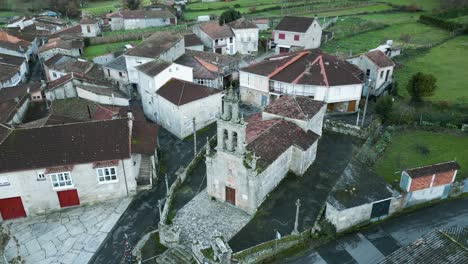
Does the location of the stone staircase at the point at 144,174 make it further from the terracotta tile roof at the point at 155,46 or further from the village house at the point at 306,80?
the terracotta tile roof at the point at 155,46

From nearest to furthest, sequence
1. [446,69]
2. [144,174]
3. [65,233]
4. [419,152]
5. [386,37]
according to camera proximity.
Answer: [65,233], [144,174], [419,152], [446,69], [386,37]

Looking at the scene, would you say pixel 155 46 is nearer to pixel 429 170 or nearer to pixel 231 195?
pixel 231 195

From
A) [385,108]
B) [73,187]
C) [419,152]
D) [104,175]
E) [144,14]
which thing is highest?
[144,14]

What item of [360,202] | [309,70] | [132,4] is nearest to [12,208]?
[360,202]

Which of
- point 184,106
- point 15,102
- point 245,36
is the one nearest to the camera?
point 184,106

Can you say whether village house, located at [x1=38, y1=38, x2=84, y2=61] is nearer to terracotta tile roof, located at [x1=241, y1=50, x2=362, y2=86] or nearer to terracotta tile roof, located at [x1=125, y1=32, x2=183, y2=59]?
terracotta tile roof, located at [x1=125, y1=32, x2=183, y2=59]

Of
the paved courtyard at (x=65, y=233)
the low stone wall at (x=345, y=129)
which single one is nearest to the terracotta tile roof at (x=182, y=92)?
the low stone wall at (x=345, y=129)

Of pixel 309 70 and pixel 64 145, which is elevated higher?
pixel 309 70
